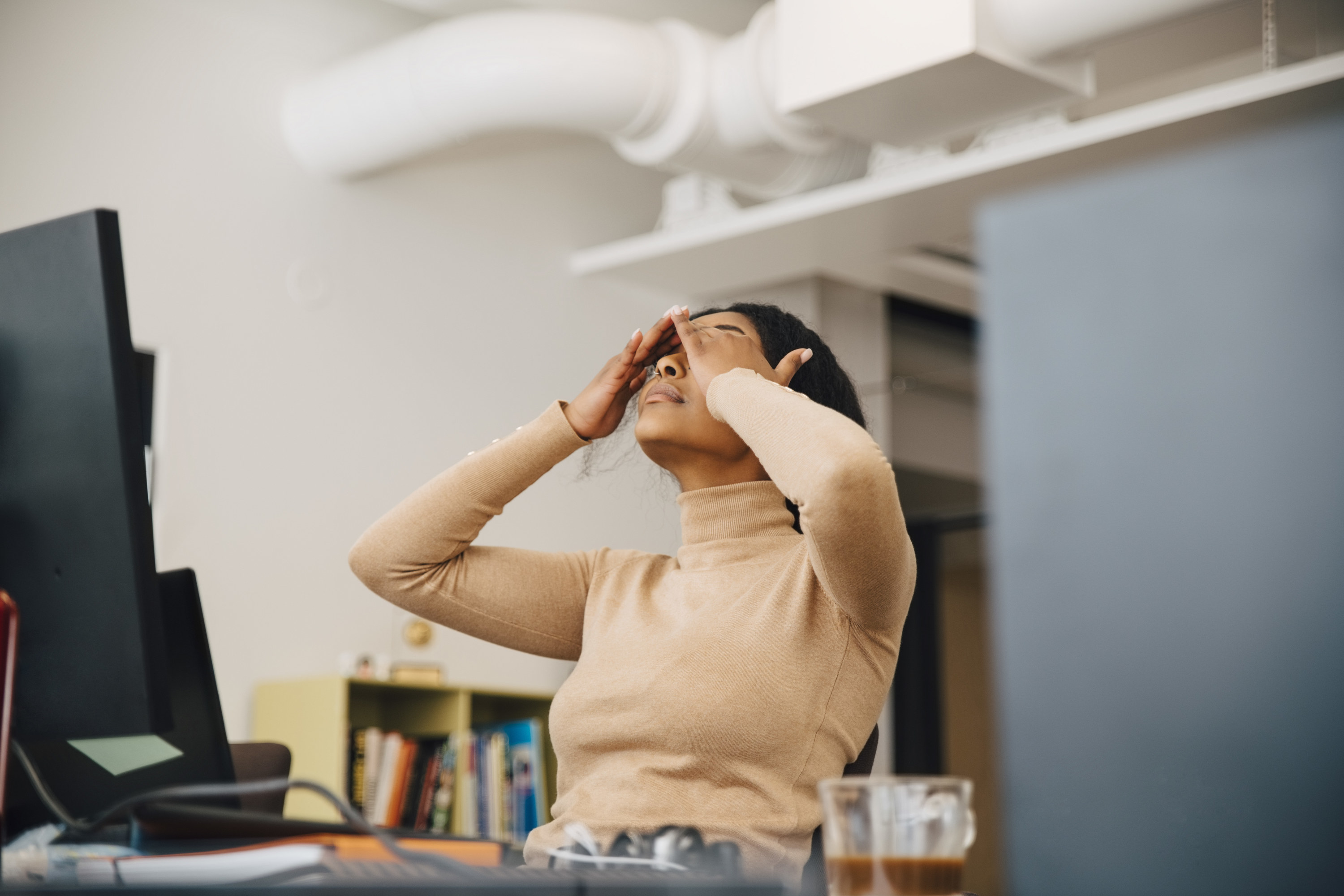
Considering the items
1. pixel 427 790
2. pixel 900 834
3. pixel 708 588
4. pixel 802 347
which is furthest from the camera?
pixel 427 790

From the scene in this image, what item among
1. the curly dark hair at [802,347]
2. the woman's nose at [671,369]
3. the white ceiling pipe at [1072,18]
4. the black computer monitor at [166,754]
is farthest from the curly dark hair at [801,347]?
the white ceiling pipe at [1072,18]

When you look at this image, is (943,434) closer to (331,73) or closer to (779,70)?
(779,70)

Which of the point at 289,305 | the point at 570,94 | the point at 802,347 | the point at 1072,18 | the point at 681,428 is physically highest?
the point at 570,94

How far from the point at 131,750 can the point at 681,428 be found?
2.35 ft

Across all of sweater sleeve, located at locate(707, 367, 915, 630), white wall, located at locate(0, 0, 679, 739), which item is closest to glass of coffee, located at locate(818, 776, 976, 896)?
sweater sleeve, located at locate(707, 367, 915, 630)

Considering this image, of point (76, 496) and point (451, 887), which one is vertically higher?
point (76, 496)

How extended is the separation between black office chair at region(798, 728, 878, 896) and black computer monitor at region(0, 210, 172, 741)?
445 mm

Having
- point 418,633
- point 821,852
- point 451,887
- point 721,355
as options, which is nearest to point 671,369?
point 721,355

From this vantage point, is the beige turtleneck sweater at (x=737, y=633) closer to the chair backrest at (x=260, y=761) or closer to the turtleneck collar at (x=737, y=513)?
the turtleneck collar at (x=737, y=513)

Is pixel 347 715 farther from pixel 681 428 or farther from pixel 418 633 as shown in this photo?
pixel 681 428

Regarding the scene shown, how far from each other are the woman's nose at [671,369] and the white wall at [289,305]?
204 centimetres

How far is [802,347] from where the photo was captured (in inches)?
66.8

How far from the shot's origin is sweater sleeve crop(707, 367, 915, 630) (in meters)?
1.17

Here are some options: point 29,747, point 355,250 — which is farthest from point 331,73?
point 29,747
